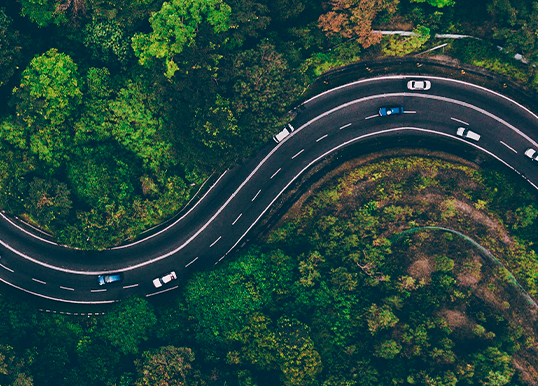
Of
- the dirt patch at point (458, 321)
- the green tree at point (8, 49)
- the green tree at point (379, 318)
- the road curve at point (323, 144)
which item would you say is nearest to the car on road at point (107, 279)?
the road curve at point (323, 144)

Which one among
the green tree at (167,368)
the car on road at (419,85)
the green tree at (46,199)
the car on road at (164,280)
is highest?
the car on road at (419,85)

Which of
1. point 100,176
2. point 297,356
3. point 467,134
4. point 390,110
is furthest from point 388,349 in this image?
point 100,176

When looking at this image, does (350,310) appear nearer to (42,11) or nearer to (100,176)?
(100,176)

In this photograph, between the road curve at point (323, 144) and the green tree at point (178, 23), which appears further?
the road curve at point (323, 144)

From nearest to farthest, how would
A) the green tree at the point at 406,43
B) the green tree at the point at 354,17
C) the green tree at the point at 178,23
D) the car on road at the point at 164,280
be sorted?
1. the green tree at the point at 178,23
2. the green tree at the point at 354,17
3. the green tree at the point at 406,43
4. the car on road at the point at 164,280

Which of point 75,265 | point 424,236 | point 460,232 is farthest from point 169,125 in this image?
point 460,232

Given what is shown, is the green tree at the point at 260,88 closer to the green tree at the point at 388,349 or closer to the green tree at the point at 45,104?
the green tree at the point at 45,104

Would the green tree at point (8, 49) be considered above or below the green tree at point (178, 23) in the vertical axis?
above
